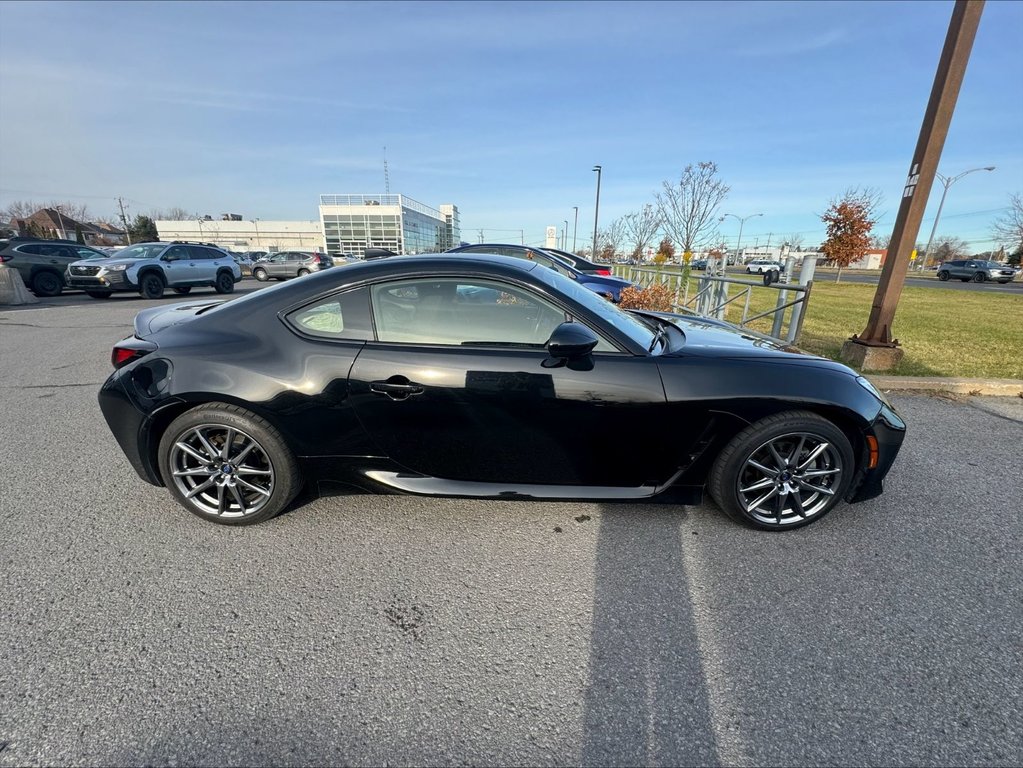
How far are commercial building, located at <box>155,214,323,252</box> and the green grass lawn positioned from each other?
67933 millimetres

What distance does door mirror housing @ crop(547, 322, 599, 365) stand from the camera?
7.04 ft

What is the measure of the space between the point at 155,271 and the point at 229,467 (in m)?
14.0

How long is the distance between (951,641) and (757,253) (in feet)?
339

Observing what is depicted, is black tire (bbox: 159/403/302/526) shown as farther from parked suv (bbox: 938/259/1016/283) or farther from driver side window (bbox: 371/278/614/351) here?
parked suv (bbox: 938/259/1016/283)

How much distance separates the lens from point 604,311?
260 centimetres

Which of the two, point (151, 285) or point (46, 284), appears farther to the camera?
point (46, 284)

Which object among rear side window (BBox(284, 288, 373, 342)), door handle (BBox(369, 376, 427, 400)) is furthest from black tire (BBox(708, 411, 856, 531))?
rear side window (BBox(284, 288, 373, 342))

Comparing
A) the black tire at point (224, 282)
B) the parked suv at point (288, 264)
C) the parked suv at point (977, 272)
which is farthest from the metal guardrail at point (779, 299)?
the parked suv at point (977, 272)

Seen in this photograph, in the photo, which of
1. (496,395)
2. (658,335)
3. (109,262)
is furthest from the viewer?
(109,262)

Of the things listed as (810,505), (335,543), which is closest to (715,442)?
(810,505)

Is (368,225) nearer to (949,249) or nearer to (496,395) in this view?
(496,395)

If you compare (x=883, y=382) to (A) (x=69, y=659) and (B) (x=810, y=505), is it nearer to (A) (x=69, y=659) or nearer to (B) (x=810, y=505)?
(B) (x=810, y=505)

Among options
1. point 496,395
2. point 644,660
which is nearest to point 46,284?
point 496,395

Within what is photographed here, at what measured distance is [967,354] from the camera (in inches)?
257
